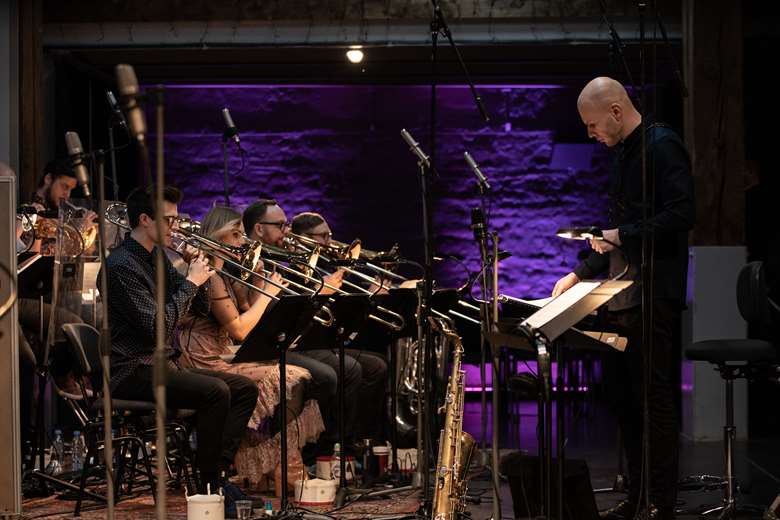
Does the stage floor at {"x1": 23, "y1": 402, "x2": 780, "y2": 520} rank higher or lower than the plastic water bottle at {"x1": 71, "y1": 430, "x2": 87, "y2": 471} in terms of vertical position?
lower

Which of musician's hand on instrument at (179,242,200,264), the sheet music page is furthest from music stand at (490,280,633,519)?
musician's hand on instrument at (179,242,200,264)

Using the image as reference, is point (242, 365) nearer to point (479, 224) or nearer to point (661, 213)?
point (479, 224)

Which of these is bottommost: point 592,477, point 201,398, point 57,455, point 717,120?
point 592,477

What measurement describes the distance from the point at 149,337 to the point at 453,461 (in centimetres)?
142

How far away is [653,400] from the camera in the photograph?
4.21 meters

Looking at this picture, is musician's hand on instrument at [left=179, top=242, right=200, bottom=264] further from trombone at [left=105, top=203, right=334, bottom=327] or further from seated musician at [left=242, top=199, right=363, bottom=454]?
seated musician at [left=242, top=199, right=363, bottom=454]

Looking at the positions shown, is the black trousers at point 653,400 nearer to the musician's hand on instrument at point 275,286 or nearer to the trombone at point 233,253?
the trombone at point 233,253

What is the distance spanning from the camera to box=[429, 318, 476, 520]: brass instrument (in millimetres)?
4250

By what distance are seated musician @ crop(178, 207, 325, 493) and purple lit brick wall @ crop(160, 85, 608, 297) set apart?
4.16m

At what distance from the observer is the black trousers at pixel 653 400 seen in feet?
13.8

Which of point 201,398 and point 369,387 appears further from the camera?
point 369,387

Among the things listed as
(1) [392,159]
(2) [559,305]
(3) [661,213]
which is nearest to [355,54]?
(1) [392,159]


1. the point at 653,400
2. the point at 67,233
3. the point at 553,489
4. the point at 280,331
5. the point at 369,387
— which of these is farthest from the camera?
the point at 369,387

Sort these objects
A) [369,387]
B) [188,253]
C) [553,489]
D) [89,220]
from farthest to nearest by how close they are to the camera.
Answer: [369,387] → [89,220] → [188,253] → [553,489]
